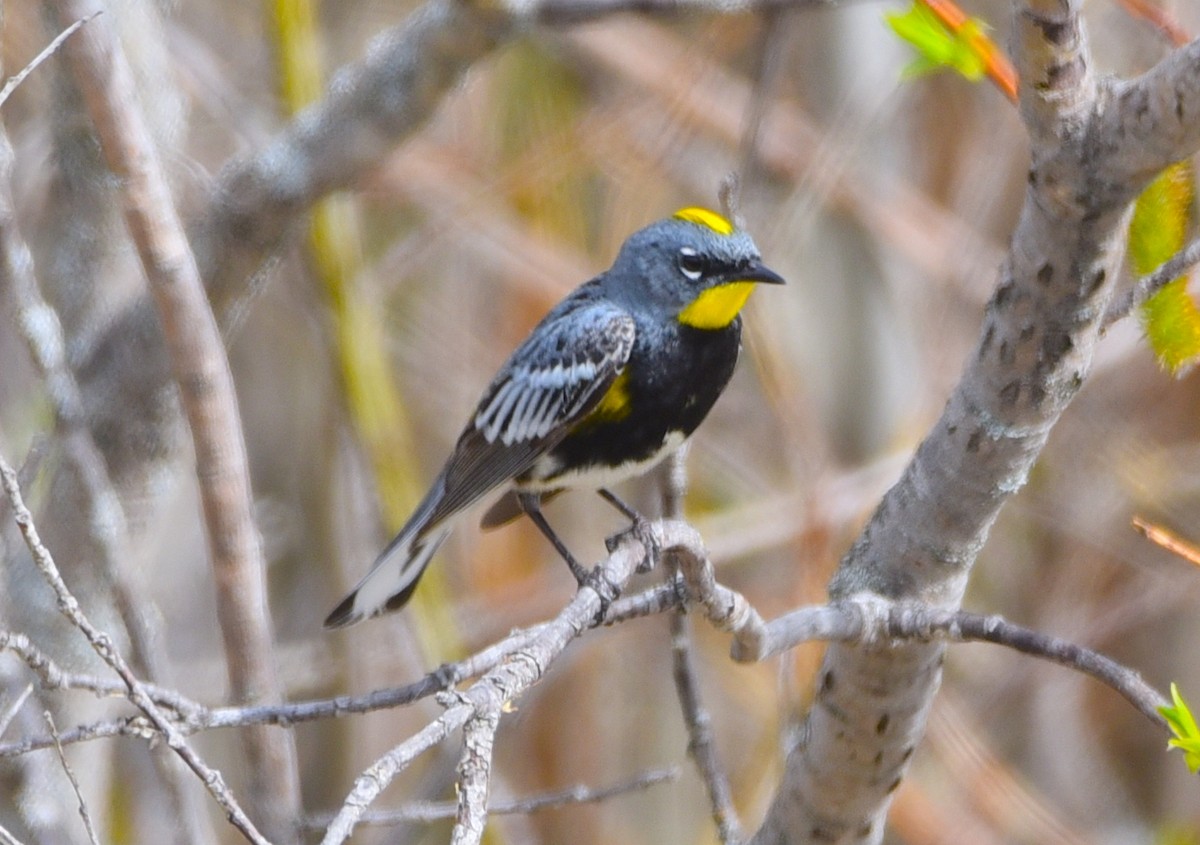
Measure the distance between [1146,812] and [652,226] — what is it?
324cm

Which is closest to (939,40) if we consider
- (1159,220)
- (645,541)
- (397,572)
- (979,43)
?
(979,43)

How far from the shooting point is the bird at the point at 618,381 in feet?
7.70

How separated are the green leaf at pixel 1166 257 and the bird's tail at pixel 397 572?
1432 millimetres

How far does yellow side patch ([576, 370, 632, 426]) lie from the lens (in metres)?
2.35

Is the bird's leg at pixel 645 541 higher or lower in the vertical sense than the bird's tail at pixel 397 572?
lower

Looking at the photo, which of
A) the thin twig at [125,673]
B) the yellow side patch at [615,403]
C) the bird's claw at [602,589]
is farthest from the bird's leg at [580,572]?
the thin twig at [125,673]

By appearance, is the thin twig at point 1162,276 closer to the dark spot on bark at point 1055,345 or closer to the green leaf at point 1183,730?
the dark spot on bark at point 1055,345

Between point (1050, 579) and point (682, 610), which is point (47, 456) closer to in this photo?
point (682, 610)

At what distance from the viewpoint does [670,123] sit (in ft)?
14.1

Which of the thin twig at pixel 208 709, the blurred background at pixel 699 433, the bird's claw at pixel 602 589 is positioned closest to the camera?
the thin twig at pixel 208 709

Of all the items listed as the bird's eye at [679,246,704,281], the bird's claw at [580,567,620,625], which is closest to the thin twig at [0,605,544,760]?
the bird's claw at [580,567,620,625]

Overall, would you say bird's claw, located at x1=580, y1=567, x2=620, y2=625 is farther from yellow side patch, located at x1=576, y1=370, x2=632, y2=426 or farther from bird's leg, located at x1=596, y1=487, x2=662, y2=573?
yellow side patch, located at x1=576, y1=370, x2=632, y2=426

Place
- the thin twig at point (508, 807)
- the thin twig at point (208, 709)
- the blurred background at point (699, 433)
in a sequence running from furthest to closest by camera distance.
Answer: the blurred background at point (699, 433) → the thin twig at point (508, 807) → the thin twig at point (208, 709)

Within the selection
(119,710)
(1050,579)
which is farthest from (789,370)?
(119,710)
